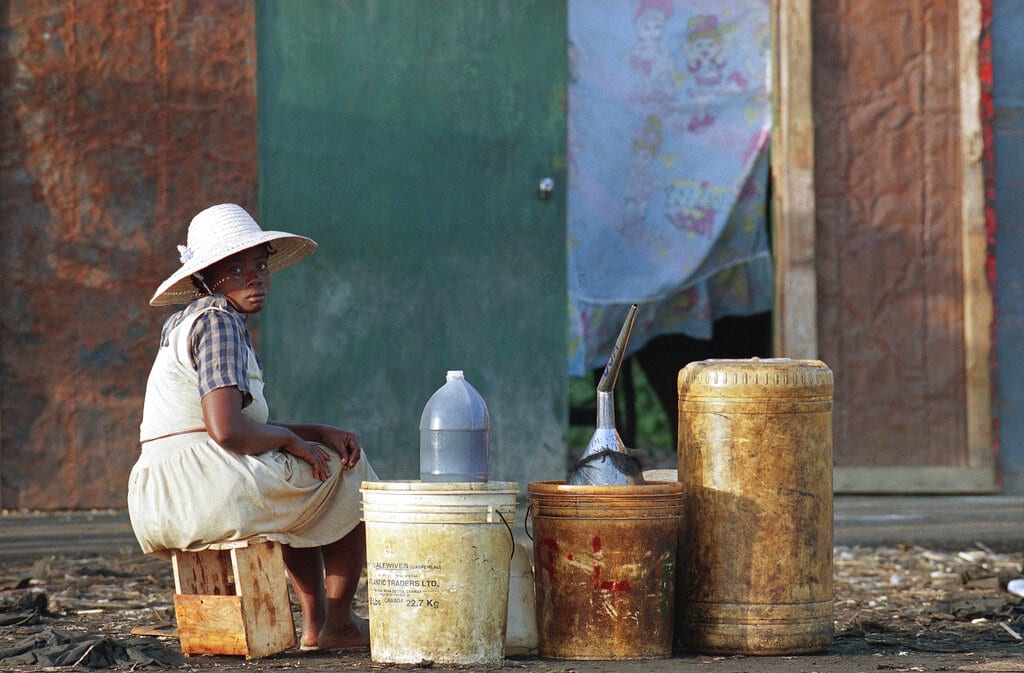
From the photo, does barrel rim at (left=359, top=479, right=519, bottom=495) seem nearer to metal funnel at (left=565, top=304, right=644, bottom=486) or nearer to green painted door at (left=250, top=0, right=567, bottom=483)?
metal funnel at (left=565, top=304, right=644, bottom=486)

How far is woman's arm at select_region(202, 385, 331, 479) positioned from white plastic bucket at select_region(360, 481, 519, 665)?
356 mm

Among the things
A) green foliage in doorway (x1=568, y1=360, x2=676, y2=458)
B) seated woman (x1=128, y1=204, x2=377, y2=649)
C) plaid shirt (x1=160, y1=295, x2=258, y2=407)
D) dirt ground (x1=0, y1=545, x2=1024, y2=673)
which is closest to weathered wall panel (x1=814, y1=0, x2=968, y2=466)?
dirt ground (x1=0, y1=545, x2=1024, y2=673)

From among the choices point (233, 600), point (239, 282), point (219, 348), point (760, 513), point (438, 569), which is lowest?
point (233, 600)

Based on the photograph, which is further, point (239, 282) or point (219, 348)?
point (239, 282)

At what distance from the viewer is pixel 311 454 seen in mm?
4875

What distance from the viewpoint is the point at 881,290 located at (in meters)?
9.88

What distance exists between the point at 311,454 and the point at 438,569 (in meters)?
0.61

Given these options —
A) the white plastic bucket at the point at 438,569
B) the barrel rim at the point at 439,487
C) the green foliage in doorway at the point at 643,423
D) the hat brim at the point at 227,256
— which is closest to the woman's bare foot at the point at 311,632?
the white plastic bucket at the point at 438,569

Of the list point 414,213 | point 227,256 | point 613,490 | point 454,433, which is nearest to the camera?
point 613,490

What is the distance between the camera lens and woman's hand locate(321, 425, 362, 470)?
498 centimetres

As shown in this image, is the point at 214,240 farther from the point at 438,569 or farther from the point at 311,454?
the point at 438,569

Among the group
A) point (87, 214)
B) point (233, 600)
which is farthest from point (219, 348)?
point (87, 214)

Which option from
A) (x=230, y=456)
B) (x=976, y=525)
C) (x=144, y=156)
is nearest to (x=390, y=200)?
(x=144, y=156)

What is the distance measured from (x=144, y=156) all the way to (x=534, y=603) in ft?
16.6
